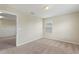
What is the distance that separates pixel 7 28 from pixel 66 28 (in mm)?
2734

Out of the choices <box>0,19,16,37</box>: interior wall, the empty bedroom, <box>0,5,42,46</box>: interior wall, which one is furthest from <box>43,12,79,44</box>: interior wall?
<box>0,19,16,37</box>: interior wall

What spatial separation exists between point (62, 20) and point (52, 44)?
4.05 ft

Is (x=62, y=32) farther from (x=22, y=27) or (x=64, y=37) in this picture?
(x=22, y=27)

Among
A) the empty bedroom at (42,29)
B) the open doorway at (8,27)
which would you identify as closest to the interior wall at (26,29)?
the empty bedroom at (42,29)

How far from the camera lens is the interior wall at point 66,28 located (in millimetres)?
3416

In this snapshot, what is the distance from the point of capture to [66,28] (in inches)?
148

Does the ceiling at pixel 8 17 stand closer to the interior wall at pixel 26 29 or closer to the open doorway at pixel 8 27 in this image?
the open doorway at pixel 8 27

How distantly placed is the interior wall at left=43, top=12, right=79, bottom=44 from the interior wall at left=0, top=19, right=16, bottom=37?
1.71 metres

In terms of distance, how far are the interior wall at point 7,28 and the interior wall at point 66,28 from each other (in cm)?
171

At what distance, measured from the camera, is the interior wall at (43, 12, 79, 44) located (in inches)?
134

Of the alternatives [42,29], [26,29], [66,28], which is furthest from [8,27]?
[66,28]

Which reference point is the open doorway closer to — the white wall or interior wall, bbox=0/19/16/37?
interior wall, bbox=0/19/16/37

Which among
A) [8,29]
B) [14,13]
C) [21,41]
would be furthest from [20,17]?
[21,41]

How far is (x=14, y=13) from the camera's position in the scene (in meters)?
3.48
